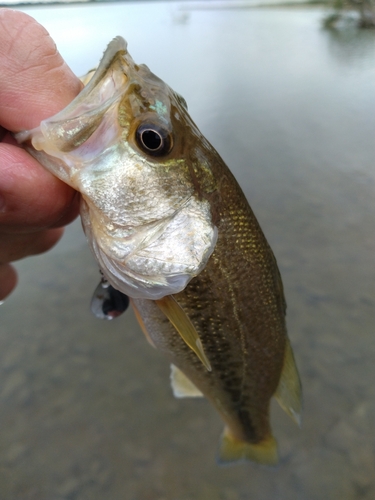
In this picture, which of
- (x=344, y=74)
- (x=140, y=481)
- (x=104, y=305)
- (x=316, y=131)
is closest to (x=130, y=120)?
(x=104, y=305)

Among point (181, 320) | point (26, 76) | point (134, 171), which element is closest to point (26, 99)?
point (26, 76)

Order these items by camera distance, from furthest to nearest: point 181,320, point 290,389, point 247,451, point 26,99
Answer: point 247,451
point 290,389
point 181,320
point 26,99

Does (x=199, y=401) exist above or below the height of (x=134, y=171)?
below

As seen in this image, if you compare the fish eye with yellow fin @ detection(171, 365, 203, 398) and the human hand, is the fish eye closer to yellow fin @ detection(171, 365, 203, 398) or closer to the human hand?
the human hand

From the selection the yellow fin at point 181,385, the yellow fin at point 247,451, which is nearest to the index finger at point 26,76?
the yellow fin at point 181,385

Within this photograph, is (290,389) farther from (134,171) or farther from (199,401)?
(199,401)

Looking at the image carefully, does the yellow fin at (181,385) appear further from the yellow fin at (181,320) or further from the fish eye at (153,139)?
the fish eye at (153,139)
